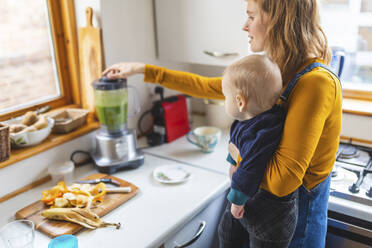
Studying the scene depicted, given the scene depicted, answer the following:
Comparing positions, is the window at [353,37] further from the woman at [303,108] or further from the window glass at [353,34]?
the woman at [303,108]

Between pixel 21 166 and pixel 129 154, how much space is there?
1.51ft

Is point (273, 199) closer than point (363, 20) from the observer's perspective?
Yes

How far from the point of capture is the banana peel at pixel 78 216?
1220mm

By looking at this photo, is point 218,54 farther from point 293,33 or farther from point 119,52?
point 293,33

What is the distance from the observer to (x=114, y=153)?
1.60 m

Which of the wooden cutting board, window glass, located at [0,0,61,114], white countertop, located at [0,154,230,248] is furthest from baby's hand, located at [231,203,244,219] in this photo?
window glass, located at [0,0,61,114]

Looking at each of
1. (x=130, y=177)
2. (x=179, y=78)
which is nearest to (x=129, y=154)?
(x=130, y=177)

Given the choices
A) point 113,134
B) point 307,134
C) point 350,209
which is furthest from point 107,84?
point 350,209

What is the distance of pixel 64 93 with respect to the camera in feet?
5.90

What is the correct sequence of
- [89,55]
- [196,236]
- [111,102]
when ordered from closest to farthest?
[196,236], [111,102], [89,55]

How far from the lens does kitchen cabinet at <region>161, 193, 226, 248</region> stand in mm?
1298

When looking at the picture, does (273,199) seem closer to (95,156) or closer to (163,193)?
(163,193)

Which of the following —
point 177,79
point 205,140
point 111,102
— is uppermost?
point 177,79

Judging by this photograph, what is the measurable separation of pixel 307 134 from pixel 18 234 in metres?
0.97
